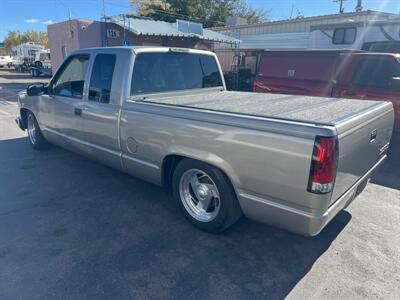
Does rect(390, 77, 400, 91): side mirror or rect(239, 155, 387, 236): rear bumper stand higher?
rect(390, 77, 400, 91): side mirror

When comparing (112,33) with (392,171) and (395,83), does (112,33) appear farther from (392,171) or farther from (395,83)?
(392,171)

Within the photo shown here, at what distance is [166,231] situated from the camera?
3318 millimetres

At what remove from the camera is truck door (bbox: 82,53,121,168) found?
3671 millimetres

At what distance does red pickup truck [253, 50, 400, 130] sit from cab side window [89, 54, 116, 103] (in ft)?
16.6

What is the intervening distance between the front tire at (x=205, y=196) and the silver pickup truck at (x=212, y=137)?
12mm

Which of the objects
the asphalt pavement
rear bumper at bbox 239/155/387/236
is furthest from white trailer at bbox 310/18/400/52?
rear bumper at bbox 239/155/387/236

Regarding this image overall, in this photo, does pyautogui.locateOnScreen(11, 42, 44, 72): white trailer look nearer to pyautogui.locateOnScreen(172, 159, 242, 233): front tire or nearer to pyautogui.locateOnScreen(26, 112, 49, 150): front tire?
pyautogui.locateOnScreen(26, 112, 49, 150): front tire

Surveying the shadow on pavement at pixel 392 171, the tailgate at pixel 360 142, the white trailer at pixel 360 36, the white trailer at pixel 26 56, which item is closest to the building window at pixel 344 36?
the white trailer at pixel 360 36

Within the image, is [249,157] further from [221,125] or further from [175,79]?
[175,79]

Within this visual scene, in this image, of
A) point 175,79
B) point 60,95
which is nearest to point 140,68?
point 175,79

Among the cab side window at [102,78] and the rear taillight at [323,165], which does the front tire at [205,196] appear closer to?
the rear taillight at [323,165]

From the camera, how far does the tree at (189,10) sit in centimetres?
2858

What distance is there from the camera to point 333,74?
692cm

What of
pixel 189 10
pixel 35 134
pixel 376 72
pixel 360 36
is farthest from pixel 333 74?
pixel 189 10
